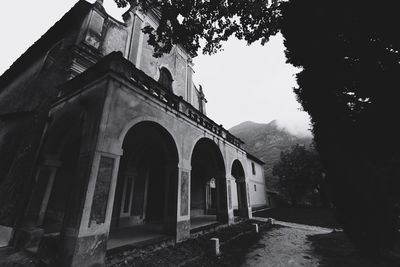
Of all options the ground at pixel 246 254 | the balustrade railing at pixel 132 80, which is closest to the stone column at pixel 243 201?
the ground at pixel 246 254

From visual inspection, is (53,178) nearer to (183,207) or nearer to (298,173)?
(183,207)

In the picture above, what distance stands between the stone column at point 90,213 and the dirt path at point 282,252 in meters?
4.52

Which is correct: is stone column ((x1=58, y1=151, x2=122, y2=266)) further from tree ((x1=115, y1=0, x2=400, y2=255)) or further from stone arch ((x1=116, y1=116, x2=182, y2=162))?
tree ((x1=115, y1=0, x2=400, y2=255))

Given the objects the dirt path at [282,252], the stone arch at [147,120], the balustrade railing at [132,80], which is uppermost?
the balustrade railing at [132,80]

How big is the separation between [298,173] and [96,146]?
30543 millimetres

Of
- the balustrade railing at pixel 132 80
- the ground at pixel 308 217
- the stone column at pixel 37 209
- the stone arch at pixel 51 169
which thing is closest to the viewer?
the stone column at pixel 37 209

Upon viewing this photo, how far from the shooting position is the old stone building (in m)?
4.72

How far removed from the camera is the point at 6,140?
9.06m

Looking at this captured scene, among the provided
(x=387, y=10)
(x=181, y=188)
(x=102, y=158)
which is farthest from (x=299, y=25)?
(x=102, y=158)

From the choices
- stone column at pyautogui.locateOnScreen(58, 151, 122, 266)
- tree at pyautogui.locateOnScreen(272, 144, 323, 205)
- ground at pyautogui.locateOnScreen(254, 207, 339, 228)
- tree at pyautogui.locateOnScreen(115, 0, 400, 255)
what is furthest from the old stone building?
tree at pyautogui.locateOnScreen(272, 144, 323, 205)

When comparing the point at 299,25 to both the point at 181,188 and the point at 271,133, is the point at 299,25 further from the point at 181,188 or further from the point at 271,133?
the point at 271,133

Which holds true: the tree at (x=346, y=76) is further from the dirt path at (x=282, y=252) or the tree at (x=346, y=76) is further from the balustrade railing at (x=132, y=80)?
the dirt path at (x=282, y=252)

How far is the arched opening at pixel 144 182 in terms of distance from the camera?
293 inches

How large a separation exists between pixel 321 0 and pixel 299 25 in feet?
3.26
